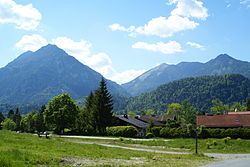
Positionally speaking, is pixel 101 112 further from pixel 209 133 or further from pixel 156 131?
pixel 209 133

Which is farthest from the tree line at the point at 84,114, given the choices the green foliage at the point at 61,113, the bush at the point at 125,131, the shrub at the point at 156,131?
the shrub at the point at 156,131

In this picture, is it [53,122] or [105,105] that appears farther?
[53,122]

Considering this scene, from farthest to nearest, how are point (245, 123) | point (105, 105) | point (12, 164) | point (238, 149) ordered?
1. point (105, 105)
2. point (245, 123)
3. point (238, 149)
4. point (12, 164)

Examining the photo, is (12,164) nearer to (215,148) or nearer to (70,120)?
(215,148)

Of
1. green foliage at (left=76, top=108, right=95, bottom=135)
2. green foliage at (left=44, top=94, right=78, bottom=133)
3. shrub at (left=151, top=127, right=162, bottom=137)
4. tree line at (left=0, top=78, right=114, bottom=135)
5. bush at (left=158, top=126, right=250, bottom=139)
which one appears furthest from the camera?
green foliage at (left=44, top=94, right=78, bottom=133)

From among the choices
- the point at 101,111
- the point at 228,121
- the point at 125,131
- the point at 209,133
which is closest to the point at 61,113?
the point at 101,111

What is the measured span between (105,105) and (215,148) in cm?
3323

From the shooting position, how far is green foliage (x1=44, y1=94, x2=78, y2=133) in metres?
67.5

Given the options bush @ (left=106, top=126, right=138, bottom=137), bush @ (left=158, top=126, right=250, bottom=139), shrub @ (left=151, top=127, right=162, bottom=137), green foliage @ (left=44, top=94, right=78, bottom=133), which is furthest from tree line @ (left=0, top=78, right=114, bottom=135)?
bush @ (left=158, top=126, right=250, bottom=139)

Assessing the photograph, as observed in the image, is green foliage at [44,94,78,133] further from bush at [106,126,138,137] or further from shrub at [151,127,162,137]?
shrub at [151,127,162,137]

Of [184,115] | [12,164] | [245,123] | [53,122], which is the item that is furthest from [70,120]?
[184,115]

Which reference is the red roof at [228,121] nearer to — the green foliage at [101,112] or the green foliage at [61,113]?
the green foliage at [101,112]

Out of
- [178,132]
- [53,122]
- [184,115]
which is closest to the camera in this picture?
[178,132]

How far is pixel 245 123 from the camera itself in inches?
2261
